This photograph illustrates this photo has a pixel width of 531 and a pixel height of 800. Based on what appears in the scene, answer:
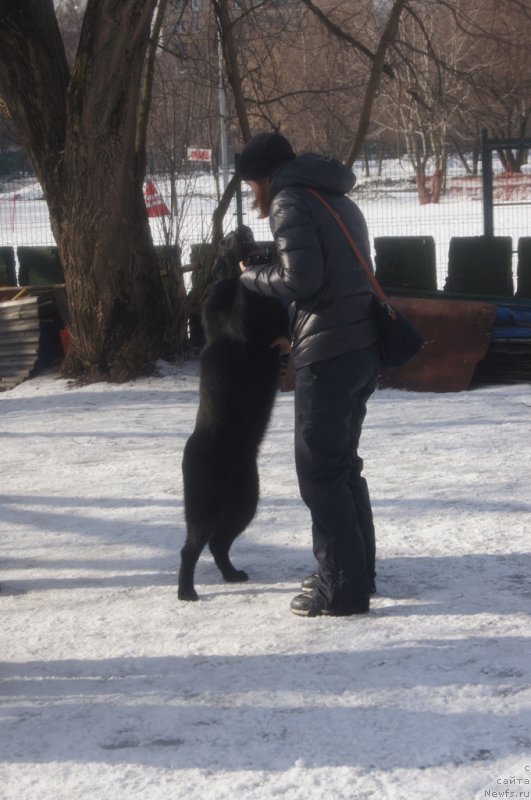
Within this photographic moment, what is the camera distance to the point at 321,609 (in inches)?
165

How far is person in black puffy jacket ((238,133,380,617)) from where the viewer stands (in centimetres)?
381

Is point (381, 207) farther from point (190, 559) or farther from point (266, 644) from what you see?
point (266, 644)

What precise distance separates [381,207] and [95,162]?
46.1 ft

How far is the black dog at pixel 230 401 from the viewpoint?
4250mm

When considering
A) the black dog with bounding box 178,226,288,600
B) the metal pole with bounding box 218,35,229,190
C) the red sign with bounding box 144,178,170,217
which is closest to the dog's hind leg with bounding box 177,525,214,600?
the black dog with bounding box 178,226,288,600

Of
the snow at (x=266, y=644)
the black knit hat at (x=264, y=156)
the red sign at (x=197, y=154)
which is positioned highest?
the red sign at (x=197, y=154)

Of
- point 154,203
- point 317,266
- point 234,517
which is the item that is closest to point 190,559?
point 234,517

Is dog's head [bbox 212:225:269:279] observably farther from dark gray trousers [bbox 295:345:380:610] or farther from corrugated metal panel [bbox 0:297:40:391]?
corrugated metal panel [bbox 0:297:40:391]

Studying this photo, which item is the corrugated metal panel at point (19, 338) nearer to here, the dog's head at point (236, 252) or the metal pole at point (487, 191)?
the metal pole at point (487, 191)

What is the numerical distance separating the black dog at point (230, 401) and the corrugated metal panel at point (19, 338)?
18.4 feet

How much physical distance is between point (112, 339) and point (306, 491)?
546 cm

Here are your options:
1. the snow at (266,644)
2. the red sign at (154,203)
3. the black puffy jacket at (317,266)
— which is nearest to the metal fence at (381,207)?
the red sign at (154,203)

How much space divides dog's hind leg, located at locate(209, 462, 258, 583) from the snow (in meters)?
0.09

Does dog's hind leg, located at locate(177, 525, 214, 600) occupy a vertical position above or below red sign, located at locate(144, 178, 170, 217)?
below
